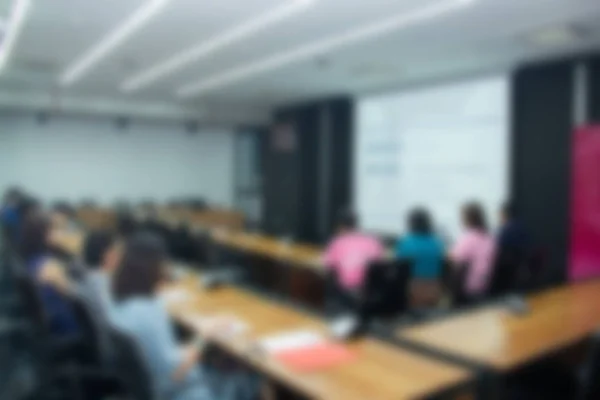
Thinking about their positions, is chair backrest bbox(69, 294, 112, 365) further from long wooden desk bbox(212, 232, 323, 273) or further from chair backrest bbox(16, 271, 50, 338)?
long wooden desk bbox(212, 232, 323, 273)

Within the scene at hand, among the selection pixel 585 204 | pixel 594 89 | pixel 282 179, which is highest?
pixel 594 89

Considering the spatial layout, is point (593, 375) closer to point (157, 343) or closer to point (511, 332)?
point (511, 332)

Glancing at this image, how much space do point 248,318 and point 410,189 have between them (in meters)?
4.64

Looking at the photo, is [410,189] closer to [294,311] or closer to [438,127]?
[438,127]

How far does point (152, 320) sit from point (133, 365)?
30 cm

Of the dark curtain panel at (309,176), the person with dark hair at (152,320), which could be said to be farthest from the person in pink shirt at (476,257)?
the dark curtain panel at (309,176)

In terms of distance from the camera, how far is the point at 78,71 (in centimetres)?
646

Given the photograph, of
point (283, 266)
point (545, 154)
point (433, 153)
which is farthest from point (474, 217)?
point (433, 153)

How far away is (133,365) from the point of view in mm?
1808

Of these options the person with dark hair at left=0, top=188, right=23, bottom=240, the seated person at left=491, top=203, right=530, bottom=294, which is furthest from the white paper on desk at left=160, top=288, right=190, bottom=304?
the person with dark hair at left=0, top=188, right=23, bottom=240

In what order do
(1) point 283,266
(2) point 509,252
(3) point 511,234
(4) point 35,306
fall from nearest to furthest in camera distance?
(4) point 35,306 < (2) point 509,252 < (3) point 511,234 < (1) point 283,266

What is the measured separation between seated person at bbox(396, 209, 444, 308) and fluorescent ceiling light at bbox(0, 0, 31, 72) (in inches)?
140

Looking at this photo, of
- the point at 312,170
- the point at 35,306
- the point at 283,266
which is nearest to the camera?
the point at 35,306

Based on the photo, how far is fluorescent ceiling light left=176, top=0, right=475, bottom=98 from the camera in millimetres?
3781
